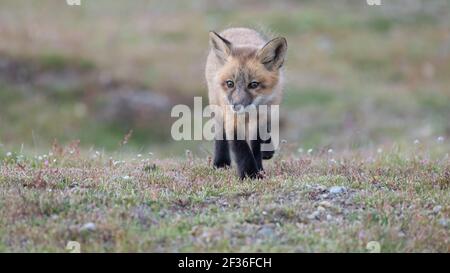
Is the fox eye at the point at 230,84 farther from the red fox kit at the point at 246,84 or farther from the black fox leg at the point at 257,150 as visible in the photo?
the black fox leg at the point at 257,150

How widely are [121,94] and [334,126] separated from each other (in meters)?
7.11

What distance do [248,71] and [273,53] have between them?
0.52 meters

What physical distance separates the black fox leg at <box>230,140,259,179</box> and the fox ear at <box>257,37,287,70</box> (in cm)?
117

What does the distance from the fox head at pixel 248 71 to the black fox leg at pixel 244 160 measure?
64 cm

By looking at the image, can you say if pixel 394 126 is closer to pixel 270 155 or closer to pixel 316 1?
pixel 270 155

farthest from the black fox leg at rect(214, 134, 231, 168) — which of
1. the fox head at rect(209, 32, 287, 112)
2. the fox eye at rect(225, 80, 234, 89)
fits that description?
the fox eye at rect(225, 80, 234, 89)

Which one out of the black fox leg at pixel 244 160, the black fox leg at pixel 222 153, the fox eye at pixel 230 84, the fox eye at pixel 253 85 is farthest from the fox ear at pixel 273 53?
the black fox leg at pixel 222 153

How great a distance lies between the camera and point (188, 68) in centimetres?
2547

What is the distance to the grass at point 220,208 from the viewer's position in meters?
7.09

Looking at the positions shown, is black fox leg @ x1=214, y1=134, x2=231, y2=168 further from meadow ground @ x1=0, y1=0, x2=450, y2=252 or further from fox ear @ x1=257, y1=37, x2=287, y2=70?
fox ear @ x1=257, y1=37, x2=287, y2=70

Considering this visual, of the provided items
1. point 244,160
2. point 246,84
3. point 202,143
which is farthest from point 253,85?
point 202,143

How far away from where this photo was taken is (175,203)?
8.19 metres

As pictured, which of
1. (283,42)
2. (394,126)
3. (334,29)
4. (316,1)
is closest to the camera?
(283,42)

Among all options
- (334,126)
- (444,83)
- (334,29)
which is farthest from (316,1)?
(334,126)
